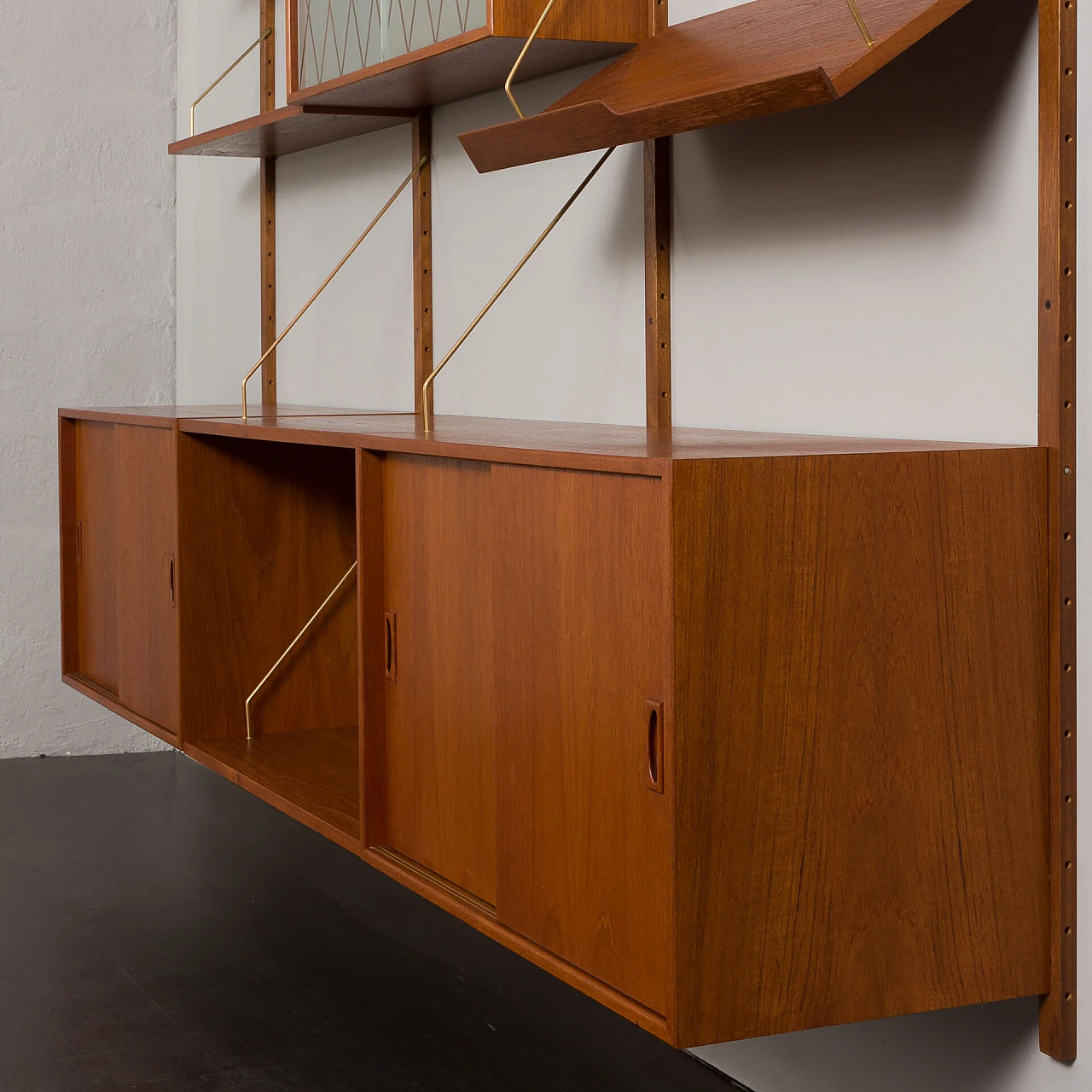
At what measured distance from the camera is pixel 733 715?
154 centimetres

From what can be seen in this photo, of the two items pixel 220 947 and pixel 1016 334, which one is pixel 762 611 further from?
pixel 220 947

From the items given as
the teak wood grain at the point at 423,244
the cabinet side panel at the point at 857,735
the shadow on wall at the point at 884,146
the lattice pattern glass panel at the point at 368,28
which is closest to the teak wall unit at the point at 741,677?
the cabinet side panel at the point at 857,735

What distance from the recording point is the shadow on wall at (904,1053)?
1.92m

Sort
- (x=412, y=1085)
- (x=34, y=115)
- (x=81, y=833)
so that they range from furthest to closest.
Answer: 1. (x=34, y=115)
2. (x=81, y=833)
3. (x=412, y=1085)

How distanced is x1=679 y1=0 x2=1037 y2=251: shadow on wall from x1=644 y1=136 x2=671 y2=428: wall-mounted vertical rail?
0.08 meters

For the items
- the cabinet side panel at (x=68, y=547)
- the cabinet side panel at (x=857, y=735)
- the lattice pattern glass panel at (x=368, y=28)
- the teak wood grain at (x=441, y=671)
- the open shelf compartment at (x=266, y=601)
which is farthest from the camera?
the cabinet side panel at (x=68, y=547)

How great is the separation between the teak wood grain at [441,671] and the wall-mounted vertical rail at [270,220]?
1894 mm

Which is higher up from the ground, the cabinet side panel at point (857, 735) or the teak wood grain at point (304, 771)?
the cabinet side panel at point (857, 735)

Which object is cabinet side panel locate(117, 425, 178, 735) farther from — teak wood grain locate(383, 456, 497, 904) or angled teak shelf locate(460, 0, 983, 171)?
angled teak shelf locate(460, 0, 983, 171)

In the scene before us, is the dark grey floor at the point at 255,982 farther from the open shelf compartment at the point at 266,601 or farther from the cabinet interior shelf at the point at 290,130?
the cabinet interior shelf at the point at 290,130

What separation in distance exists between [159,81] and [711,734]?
3991 millimetres

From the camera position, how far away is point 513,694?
1.86m

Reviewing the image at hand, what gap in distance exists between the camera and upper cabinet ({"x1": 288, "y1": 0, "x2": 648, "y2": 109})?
2.38 meters

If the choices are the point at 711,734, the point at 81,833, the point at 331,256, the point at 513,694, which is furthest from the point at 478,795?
the point at 81,833
